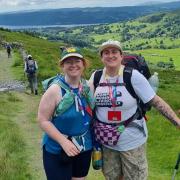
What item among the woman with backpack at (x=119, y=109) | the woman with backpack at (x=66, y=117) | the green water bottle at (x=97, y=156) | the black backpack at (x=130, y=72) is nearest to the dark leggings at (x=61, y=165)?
the woman with backpack at (x=66, y=117)

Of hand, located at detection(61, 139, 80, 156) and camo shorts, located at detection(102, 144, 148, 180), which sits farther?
camo shorts, located at detection(102, 144, 148, 180)

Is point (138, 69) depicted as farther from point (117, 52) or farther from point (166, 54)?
point (166, 54)

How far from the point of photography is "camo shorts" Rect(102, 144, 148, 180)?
5.76m

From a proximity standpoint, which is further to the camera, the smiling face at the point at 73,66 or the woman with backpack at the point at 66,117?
the smiling face at the point at 73,66

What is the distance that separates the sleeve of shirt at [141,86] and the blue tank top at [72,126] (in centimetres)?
66

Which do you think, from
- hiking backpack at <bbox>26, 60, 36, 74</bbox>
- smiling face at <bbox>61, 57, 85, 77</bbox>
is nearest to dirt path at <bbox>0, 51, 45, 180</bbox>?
hiking backpack at <bbox>26, 60, 36, 74</bbox>

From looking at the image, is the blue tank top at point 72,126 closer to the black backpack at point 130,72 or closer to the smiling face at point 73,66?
the smiling face at point 73,66

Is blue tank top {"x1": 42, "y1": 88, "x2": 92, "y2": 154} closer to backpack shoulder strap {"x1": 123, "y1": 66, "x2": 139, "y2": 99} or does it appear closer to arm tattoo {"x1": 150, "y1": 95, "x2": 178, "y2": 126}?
backpack shoulder strap {"x1": 123, "y1": 66, "x2": 139, "y2": 99}

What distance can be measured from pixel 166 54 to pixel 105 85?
196563 millimetres

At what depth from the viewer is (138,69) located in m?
5.99

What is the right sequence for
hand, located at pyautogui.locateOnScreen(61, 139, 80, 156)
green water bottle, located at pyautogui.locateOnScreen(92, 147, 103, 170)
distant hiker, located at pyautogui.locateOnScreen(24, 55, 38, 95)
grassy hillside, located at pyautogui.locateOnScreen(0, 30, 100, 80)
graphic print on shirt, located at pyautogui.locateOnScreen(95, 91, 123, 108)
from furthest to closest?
1. grassy hillside, located at pyautogui.locateOnScreen(0, 30, 100, 80)
2. distant hiker, located at pyautogui.locateOnScreen(24, 55, 38, 95)
3. green water bottle, located at pyautogui.locateOnScreen(92, 147, 103, 170)
4. graphic print on shirt, located at pyautogui.locateOnScreen(95, 91, 123, 108)
5. hand, located at pyautogui.locateOnScreen(61, 139, 80, 156)

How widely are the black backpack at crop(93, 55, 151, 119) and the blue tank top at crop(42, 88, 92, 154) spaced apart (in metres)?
0.55

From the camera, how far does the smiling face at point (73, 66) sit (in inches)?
208

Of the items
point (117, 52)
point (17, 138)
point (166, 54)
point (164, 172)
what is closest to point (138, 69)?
point (117, 52)
